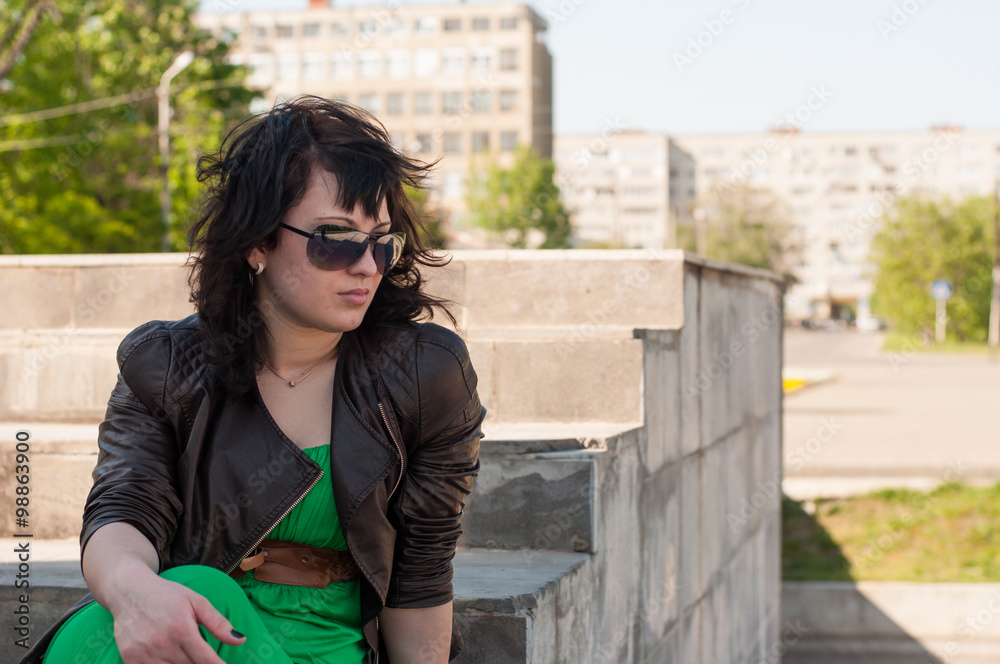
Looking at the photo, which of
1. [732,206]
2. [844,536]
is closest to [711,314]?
[844,536]

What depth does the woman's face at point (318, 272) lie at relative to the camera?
2107mm

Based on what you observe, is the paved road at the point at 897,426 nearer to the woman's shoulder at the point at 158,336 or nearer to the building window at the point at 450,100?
the woman's shoulder at the point at 158,336

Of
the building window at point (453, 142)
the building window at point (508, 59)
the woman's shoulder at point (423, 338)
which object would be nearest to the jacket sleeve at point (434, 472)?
the woman's shoulder at point (423, 338)

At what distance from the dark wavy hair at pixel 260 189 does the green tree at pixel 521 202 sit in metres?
44.0

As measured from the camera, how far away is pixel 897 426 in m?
18.0

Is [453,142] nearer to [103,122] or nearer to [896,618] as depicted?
[103,122]

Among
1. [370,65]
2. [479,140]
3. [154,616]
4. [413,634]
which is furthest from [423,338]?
[370,65]

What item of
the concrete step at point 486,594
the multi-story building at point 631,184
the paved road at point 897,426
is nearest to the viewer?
the concrete step at point 486,594

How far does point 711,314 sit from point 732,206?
70188mm

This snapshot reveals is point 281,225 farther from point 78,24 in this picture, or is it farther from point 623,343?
point 78,24

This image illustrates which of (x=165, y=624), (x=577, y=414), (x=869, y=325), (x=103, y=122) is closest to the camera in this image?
(x=165, y=624)

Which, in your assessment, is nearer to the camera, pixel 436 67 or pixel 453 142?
pixel 453 142

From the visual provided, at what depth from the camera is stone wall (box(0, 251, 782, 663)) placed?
362cm

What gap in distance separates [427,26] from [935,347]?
168ft
